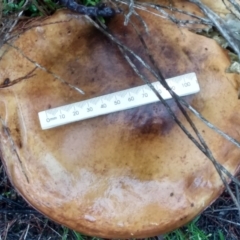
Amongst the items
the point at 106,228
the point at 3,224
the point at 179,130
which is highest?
the point at 179,130

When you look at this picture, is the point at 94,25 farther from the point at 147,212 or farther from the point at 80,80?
the point at 147,212

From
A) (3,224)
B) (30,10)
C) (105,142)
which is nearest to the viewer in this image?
(105,142)

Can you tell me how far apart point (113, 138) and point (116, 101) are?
0.38 ft

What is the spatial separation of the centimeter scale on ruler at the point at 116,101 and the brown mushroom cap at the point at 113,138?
0.02 m

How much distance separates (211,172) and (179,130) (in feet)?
0.56

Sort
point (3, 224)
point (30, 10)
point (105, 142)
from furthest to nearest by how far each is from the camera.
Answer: point (3, 224) → point (30, 10) → point (105, 142)

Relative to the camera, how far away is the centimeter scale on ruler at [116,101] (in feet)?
4.96

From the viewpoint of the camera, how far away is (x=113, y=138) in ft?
4.98

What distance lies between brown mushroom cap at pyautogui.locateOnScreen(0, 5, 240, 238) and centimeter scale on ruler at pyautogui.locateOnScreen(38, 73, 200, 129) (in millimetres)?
20

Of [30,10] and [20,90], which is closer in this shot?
[20,90]

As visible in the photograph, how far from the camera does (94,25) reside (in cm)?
158

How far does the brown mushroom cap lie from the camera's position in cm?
152

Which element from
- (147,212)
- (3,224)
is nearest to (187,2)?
(147,212)

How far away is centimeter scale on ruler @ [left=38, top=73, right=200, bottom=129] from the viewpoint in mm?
1511
